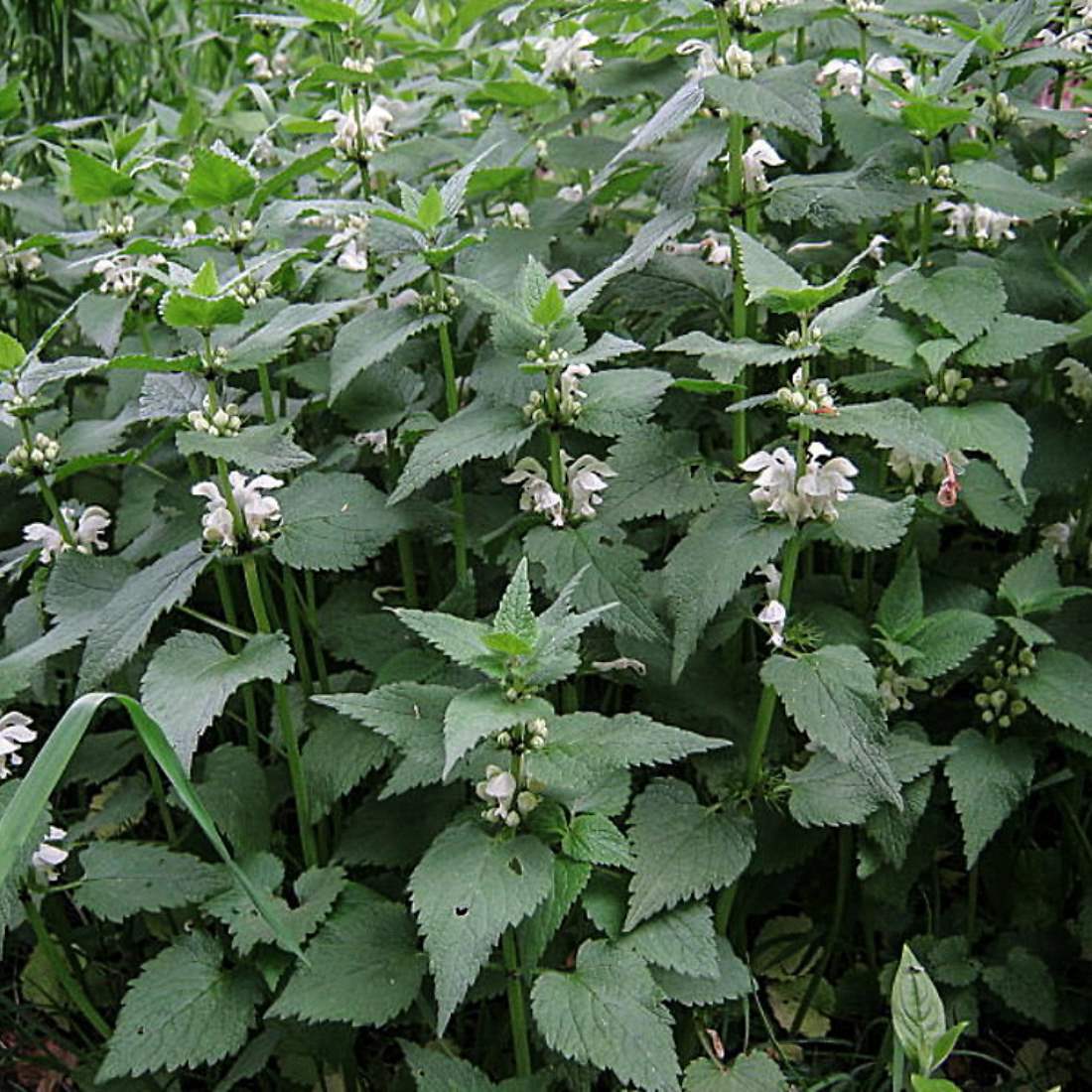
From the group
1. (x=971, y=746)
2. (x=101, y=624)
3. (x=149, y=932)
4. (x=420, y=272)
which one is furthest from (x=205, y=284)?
(x=971, y=746)

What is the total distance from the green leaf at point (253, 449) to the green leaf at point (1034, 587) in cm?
105

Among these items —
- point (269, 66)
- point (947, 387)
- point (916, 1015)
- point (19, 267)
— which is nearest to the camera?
point (916, 1015)

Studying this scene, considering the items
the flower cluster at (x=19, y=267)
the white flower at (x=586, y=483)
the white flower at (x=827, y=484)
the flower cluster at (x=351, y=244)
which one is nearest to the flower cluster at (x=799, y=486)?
the white flower at (x=827, y=484)

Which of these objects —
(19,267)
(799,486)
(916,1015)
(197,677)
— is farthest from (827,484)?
(19,267)

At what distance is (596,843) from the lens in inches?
62.2

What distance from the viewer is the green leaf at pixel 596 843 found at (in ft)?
5.13

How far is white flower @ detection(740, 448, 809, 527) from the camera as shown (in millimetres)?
1696

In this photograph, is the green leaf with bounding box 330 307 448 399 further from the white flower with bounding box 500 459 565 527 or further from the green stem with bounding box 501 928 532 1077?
the green stem with bounding box 501 928 532 1077

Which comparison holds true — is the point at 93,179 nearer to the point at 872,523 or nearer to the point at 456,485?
the point at 456,485

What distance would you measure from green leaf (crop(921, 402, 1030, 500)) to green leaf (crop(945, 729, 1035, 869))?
39cm

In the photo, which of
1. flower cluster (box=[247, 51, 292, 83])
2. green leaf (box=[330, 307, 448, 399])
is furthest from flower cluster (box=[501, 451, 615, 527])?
flower cluster (box=[247, 51, 292, 83])

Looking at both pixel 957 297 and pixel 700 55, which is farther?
pixel 700 55

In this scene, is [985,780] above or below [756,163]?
below

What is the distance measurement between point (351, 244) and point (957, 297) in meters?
1.09
